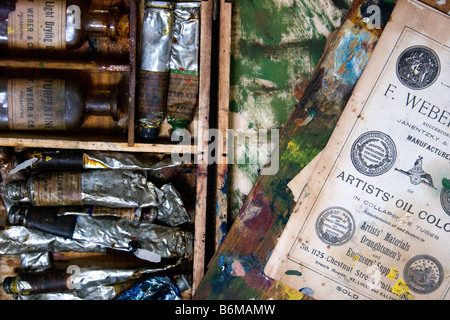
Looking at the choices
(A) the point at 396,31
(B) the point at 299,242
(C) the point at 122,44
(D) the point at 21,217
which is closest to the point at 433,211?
(B) the point at 299,242

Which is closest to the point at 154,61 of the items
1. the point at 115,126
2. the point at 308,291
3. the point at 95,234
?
the point at 115,126

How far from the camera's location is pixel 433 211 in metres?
1.17

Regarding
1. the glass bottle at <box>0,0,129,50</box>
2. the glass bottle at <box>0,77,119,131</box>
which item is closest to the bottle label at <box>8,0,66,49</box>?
the glass bottle at <box>0,0,129,50</box>

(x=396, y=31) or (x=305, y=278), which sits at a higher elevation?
(x=396, y=31)

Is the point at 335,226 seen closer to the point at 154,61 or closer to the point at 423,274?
the point at 423,274

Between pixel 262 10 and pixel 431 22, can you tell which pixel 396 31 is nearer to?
pixel 431 22

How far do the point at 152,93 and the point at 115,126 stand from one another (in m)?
0.24

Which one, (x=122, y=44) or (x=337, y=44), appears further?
(x=122, y=44)

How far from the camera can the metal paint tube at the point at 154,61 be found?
114 cm

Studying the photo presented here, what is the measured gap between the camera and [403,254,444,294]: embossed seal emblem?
1.19 meters

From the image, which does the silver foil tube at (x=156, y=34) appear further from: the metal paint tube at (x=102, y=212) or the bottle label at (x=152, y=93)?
the metal paint tube at (x=102, y=212)

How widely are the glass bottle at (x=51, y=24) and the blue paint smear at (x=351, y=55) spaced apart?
0.72 metres
